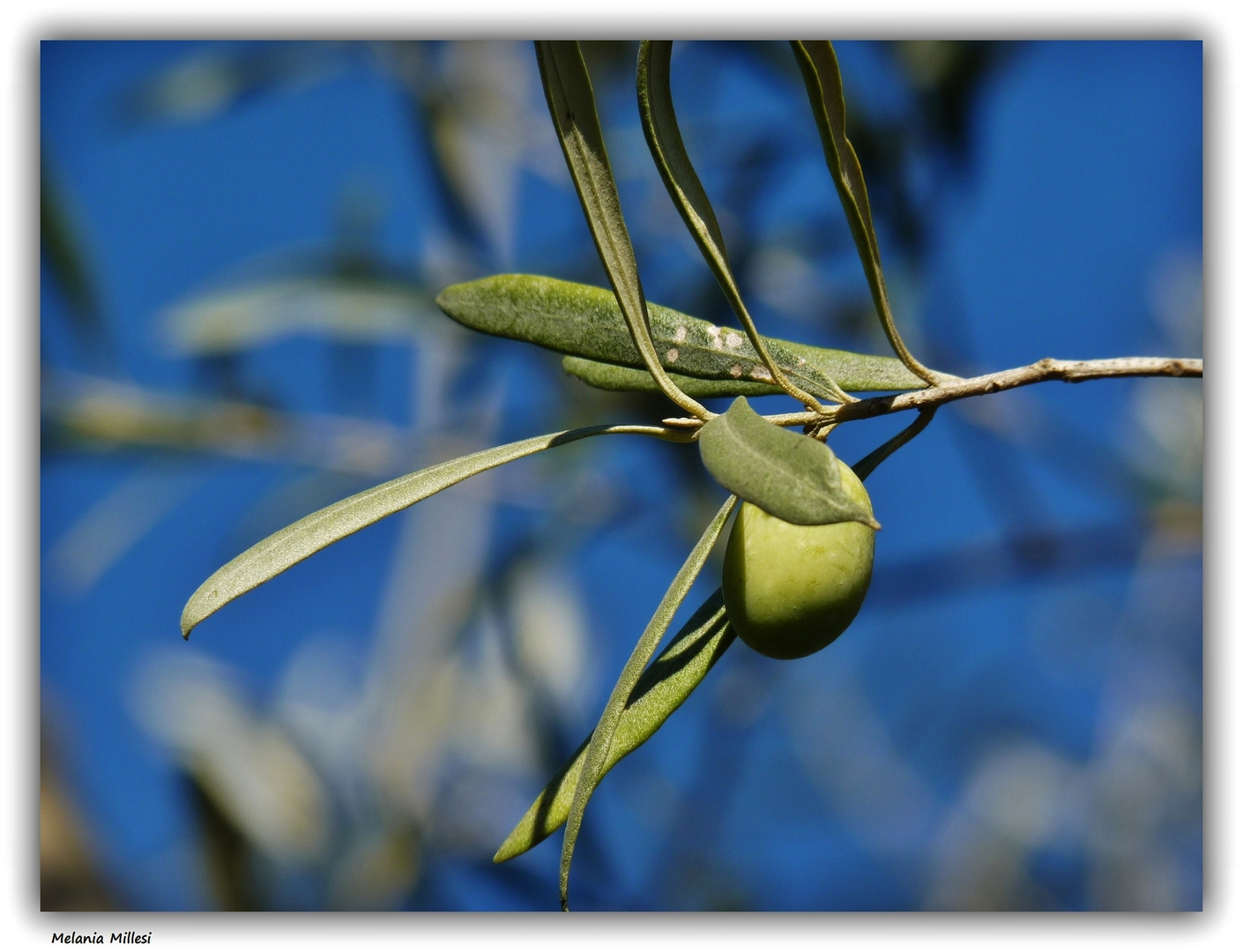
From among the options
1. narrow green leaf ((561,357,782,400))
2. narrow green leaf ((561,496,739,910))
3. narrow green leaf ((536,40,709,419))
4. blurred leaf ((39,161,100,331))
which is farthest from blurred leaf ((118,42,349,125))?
narrow green leaf ((561,496,739,910))

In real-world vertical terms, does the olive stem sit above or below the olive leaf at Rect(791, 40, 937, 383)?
below

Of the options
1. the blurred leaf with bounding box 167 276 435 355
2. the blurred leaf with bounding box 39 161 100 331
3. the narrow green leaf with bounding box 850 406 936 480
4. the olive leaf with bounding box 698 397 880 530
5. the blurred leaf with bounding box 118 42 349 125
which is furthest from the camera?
the blurred leaf with bounding box 118 42 349 125

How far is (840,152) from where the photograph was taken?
0.55 m

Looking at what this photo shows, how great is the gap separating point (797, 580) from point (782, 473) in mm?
127

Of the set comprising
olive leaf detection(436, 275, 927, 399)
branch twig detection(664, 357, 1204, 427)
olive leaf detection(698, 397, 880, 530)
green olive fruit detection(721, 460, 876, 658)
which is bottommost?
green olive fruit detection(721, 460, 876, 658)

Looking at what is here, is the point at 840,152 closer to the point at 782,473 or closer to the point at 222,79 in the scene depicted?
the point at 782,473

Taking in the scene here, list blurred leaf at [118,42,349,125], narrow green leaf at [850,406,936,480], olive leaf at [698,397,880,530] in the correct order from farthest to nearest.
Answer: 1. blurred leaf at [118,42,349,125]
2. narrow green leaf at [850,406,936,480]
3. olive leaf at [698,397,880,530]

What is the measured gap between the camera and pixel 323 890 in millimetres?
2119

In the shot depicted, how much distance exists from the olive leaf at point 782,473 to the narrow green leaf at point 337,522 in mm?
163

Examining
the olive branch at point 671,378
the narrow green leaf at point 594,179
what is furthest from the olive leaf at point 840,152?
the narrow green leaf at point 594,179

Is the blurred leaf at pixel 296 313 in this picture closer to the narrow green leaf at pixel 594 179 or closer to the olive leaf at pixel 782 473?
the narrow green leaf at pixel 594 179

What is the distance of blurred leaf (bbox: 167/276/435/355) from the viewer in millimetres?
1788

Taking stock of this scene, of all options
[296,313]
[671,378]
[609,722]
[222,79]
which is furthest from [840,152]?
[222,79]

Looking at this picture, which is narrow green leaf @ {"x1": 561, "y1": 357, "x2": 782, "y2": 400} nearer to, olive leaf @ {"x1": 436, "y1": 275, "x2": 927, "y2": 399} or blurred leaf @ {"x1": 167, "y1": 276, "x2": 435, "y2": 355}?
olive leaf @ {"x1": 436, "y1": 275, "x2": 927, "y2": 399}
